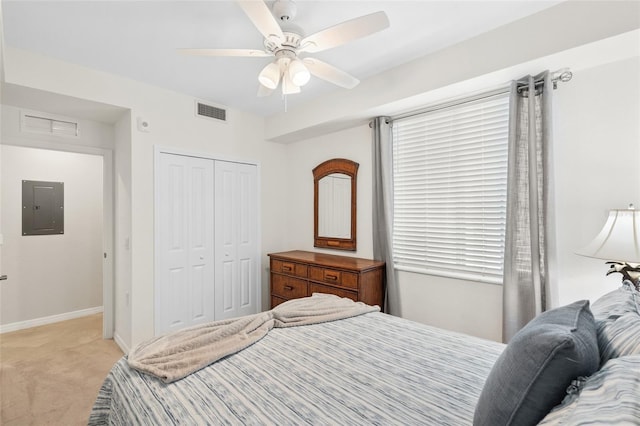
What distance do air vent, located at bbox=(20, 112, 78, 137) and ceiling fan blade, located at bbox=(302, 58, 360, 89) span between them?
2.73 metres

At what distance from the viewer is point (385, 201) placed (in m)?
3.16

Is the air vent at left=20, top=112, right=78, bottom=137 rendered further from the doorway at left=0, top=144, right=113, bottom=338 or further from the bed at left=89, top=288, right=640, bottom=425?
the bed at left=89, top=288, right=640, bottom=425

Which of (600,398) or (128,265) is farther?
(128,265)

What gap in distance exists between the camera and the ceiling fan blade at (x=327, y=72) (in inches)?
80.4

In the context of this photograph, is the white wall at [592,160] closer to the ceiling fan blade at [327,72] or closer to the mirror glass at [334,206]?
the ceiling fan blade at [327,72]

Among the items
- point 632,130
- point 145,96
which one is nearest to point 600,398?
point 632,130

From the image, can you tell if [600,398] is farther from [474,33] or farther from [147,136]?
[147,136]

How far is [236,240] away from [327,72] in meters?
2.41

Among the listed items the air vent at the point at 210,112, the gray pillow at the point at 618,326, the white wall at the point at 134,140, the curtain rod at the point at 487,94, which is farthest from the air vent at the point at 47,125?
the gray pillow at the point at 618,326

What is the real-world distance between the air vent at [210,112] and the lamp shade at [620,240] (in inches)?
138

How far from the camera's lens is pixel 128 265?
3.08 m

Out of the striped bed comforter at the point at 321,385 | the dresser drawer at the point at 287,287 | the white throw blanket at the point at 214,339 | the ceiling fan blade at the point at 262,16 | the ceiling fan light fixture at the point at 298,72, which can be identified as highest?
the ceiling fan blade at the point at 262,16

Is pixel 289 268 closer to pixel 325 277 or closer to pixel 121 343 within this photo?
pixel 325 277

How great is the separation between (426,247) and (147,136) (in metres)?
2.95
